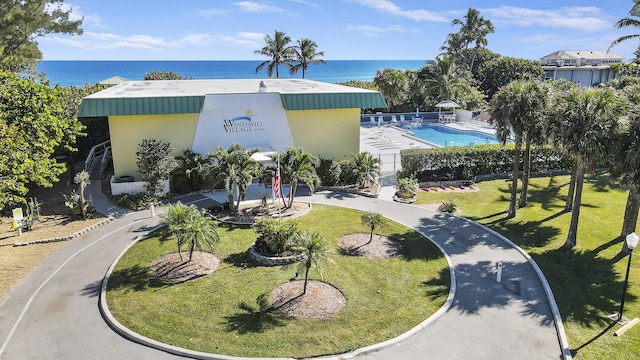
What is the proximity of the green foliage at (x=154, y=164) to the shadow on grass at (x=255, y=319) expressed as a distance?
12651 millimetres

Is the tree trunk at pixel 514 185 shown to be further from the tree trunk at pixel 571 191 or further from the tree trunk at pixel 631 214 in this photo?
the tree trunk at pixel 631 214

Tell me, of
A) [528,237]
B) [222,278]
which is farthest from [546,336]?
[222,278]

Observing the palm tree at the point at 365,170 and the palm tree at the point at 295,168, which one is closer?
the palm tree at the point at 295,168

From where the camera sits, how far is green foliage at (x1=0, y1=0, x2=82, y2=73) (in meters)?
33.0

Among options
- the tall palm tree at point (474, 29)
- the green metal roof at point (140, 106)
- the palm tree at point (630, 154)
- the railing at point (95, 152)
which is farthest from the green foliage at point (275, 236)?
the tall palm tree at point (474, 29)

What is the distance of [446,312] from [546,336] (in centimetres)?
288

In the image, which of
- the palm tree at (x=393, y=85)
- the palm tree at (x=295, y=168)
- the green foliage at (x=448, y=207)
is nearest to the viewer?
the palm tree at (x=295, y=168)

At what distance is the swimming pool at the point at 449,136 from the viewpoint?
41156mm

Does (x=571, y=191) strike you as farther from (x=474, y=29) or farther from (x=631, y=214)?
(x=474, y=29)

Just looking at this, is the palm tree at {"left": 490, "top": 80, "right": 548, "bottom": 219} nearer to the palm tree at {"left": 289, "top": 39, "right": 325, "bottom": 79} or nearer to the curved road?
the curved road

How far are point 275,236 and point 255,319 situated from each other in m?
4.63

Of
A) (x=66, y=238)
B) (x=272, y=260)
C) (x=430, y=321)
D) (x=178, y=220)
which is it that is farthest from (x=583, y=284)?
(x=66, y=238)

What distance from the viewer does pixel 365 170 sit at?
87.6 ft

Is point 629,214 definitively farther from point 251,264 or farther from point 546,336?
point 251,264
